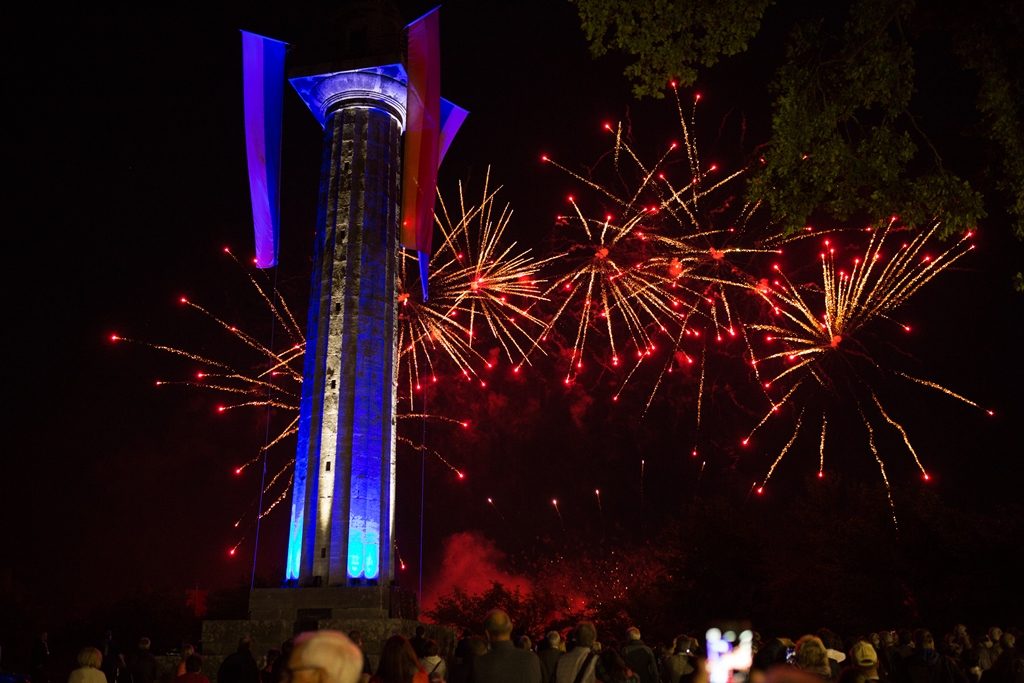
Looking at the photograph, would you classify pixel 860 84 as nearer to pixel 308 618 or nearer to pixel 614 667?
pixel 614 667

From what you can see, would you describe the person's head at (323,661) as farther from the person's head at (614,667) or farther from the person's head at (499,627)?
the person's head at (614,667)

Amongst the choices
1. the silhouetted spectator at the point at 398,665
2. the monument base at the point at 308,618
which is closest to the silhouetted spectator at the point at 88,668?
the silhouetted spectator at the point at 398,665

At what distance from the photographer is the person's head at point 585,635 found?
9.41 m

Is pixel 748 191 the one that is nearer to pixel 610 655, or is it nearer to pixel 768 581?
pixel 610 655

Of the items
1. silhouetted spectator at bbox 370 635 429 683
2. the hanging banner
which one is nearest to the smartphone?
silhouetted spectator at bbox 370 635 429 683

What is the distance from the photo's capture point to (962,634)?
1650cm

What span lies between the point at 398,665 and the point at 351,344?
87.4 feet

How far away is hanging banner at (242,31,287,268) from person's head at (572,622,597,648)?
2532cm

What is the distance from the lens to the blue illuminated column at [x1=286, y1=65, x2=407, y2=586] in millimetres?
30938

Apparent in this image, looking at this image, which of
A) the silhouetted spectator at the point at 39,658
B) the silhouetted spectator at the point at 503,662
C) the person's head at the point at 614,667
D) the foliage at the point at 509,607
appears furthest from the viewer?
the foliage at the point at 509,607

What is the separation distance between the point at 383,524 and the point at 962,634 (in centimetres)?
2014

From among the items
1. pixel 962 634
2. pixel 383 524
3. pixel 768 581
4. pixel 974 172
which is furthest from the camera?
pixel 768 581

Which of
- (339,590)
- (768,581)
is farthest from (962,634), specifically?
Result: (768,581)

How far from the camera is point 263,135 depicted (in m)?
32.5
